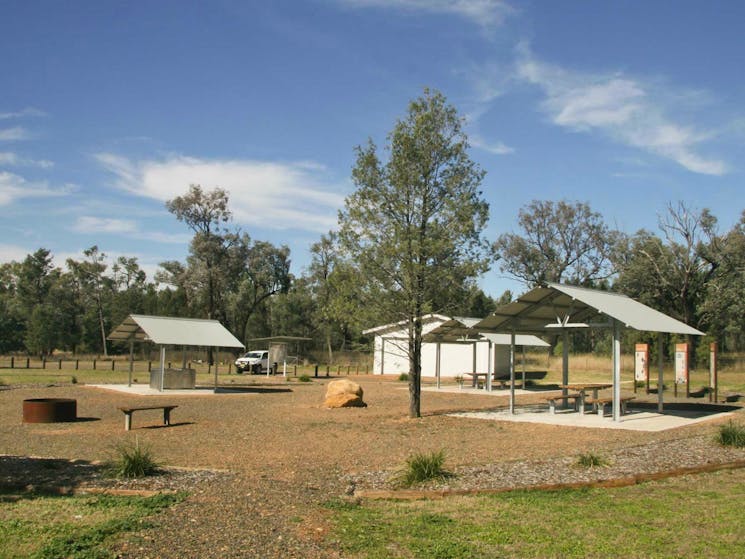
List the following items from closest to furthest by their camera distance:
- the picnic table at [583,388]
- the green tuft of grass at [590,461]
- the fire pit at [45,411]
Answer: the green tuft of grass at [590,461]
the fire pit at [45,411]
the picnic table at [583,388]

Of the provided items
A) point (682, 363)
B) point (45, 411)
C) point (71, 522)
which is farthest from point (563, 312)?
point (71, 522)

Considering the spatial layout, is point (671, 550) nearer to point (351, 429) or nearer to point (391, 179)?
point (351, 429)

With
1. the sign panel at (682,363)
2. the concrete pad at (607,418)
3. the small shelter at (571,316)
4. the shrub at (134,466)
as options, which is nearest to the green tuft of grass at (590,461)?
Result: the concrete pad at (607,418)

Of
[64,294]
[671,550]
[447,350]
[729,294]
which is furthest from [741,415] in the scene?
[64,294]

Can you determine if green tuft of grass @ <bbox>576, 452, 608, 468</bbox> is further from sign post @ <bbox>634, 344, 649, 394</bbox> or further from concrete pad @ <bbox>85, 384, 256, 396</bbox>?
concrete pad @ <bbox>85, 384, 256, 396</bbox>

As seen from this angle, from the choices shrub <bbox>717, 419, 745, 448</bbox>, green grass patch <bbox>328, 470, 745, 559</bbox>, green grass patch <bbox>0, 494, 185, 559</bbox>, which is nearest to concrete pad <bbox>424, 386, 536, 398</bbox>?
shrub <bbox>717, 419, 745, 448</bbox>

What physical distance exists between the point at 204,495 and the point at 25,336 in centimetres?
6802

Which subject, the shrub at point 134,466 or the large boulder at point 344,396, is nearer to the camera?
the shrub at point 134,466

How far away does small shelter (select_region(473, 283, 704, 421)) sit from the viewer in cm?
1596

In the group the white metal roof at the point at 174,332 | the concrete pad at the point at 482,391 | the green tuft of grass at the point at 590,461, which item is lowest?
the concrete pad at the point at 482,391

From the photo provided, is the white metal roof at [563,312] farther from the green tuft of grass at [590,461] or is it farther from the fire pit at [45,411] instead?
the fire pit at [45,411]

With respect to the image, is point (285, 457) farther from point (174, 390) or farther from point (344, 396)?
point (174, 390)

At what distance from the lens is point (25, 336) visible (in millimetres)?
67375

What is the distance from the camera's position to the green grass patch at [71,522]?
5527mm
